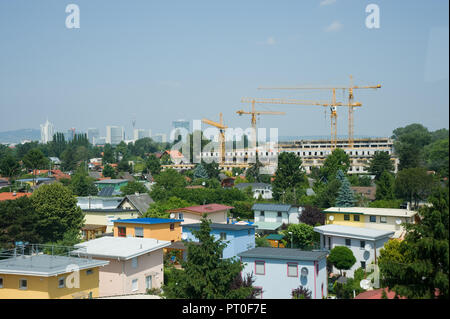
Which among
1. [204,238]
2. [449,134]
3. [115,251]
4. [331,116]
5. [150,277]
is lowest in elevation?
[150,277]

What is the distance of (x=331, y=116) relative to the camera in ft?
145

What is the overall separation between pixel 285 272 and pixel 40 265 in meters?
4.01

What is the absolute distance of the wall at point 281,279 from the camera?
7.59 meters

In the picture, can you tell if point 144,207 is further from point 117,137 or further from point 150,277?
point 117,137

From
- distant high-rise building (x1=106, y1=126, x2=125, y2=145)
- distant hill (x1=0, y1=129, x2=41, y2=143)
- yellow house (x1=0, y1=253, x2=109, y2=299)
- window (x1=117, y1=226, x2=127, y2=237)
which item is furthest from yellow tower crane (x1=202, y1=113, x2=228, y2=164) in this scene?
distant high-rise building (x1=106, y1=126, x2=125, y2=145)

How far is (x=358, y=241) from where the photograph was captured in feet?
33.5

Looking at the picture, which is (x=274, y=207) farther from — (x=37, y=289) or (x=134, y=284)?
(x=37, y=289)

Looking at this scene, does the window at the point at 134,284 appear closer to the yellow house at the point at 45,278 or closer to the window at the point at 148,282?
the window at the point at 148,282

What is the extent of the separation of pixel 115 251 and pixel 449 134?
628 centimetres

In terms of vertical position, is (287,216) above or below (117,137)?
below

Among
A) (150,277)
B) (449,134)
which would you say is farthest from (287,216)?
(449,134)

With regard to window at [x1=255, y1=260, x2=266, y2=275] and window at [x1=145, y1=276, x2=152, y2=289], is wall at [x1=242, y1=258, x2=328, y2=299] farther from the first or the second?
window at [x1=145, y1=276, x2=152, y2=289]

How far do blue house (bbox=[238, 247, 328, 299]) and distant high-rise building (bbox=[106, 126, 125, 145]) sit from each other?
277 feet

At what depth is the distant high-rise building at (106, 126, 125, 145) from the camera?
90.0 metres
